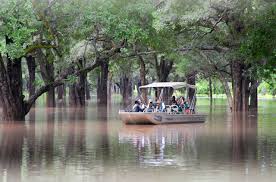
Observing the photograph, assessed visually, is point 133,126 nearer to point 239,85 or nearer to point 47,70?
point 47,70

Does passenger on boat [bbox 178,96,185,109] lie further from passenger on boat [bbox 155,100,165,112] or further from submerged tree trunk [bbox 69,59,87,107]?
submerged tree trunk [bbox 69,59,87,107]

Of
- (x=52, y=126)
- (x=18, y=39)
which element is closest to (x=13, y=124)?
(x=52, y=126)

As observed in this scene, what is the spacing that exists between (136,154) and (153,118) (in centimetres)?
1463

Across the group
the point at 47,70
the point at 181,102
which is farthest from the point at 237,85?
the point at 47,70

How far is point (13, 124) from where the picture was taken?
32.9 meters

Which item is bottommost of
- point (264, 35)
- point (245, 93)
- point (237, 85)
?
point (245, 93)

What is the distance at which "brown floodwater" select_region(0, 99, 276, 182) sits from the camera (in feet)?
51.1

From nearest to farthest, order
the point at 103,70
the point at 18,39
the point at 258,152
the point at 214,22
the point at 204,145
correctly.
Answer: the point at 258,152 → the point at 204,145 → the point at 18,39 → the point at 214,22 → the point at 103,70

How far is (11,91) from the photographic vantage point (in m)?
34.3

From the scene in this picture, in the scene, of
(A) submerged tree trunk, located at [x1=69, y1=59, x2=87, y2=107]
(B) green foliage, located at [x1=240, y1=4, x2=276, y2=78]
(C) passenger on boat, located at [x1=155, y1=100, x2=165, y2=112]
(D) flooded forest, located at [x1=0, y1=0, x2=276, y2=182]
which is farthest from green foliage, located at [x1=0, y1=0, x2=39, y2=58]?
(A) submerged tree trunk, located at [x1=69, y1=59, x2=87, y2=107]

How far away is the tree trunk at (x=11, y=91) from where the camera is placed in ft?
111

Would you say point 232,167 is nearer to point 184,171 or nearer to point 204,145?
point 184,171

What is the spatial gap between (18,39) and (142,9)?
6752mm

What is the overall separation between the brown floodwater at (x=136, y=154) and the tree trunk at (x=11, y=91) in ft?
9.88
